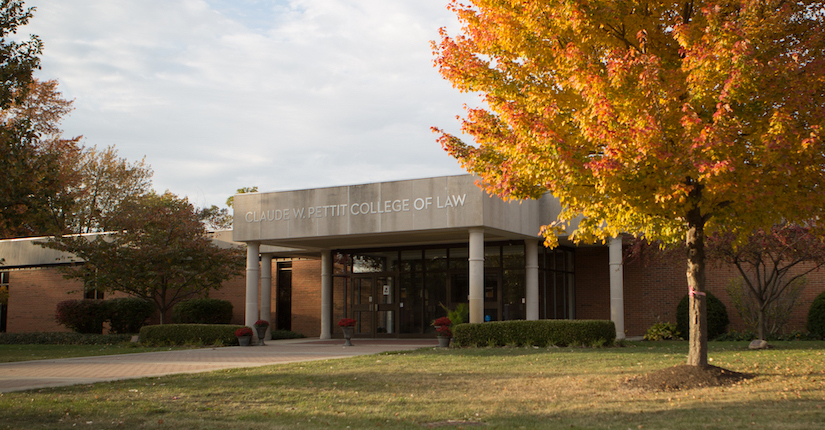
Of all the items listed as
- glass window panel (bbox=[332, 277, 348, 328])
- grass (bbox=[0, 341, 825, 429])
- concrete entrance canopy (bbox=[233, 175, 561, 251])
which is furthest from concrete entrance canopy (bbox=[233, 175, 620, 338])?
grass (bbox=[0, 341, 825, 429])

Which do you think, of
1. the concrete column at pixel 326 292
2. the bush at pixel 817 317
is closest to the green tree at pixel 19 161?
the concrete column at pixel 326 292

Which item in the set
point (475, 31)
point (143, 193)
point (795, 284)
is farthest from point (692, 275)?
point (143, 193)

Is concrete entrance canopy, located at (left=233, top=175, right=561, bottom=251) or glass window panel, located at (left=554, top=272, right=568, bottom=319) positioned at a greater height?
concrete entrance canopy, located at (left=233, top=175, right=561, bottom=251)

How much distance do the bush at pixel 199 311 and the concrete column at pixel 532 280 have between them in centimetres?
1341

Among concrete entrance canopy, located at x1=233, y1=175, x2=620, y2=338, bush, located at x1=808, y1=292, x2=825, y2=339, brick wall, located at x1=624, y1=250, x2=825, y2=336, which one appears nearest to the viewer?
concrete entrance canopy, located at x1=233, y1=175, x2=620, y2=338

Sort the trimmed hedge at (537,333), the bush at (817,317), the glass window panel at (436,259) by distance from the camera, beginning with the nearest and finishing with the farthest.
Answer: the trimmed hedge at (537,333), the bush at (817,317), the glass window panel at (436,259)

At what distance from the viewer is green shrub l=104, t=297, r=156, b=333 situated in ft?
96.6

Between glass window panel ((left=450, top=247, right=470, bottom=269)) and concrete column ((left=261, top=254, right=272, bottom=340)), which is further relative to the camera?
concrete column ((left=261, top=254, right=272, bottom=340))

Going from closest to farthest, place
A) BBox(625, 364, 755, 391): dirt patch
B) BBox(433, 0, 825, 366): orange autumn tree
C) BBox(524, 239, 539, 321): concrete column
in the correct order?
BBox(433, 0, 825, 366): orange autumn tree < BBox(625, 364, 755, 391): dirt patch < BBox(524, 239, 539, 321): concrete column

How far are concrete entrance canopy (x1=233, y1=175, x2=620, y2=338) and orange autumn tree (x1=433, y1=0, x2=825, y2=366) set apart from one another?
7.87 metres

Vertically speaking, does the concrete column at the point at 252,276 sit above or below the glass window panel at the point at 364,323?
above

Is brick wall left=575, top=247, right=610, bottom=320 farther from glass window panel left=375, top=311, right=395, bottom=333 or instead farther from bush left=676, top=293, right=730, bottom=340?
glass window panel left=375, top=311, right=395, bottom=333

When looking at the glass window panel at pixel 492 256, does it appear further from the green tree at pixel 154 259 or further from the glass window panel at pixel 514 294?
the green tree at pixel 154 259

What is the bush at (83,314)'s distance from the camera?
29609 mm
